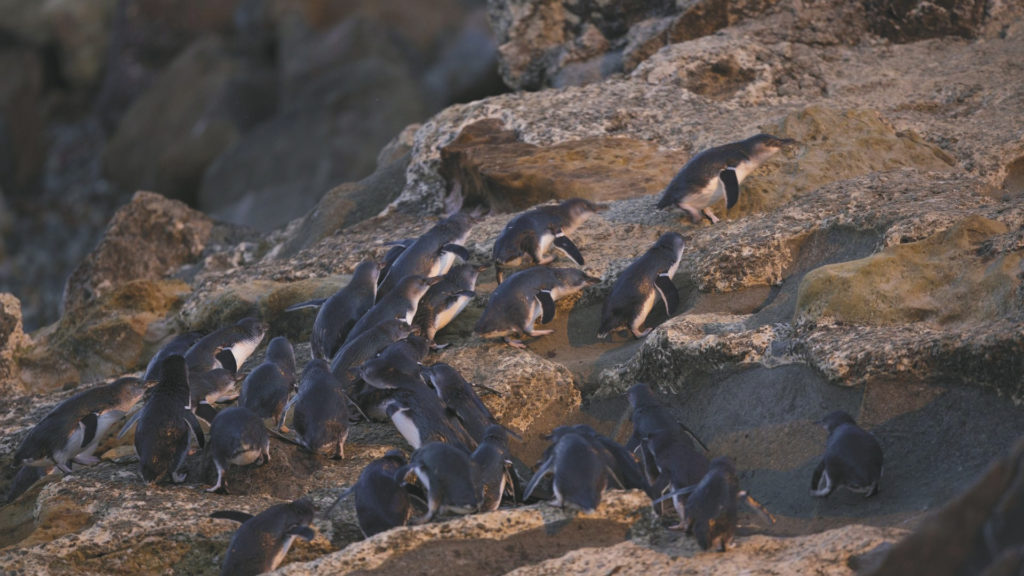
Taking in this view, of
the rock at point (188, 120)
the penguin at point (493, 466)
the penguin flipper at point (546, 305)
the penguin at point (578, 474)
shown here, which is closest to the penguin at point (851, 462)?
the penguin at point (578, 474)

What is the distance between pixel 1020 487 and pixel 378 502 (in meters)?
2.74

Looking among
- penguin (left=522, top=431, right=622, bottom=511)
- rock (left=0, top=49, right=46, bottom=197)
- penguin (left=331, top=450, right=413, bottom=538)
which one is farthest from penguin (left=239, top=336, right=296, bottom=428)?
rock (left=0, top=49, right=46, bottom=197)

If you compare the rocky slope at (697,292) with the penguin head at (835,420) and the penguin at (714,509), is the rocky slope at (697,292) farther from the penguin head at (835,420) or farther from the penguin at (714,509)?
the penguin head at (835,420)

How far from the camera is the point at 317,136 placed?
792 inches

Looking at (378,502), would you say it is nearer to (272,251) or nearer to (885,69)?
(272,251)

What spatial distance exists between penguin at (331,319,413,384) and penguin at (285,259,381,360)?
0.44 m

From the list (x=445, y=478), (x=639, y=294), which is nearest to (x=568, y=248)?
(x=639, y=294)

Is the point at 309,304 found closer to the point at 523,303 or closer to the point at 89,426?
the point at 523,303

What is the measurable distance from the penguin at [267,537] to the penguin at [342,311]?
1997 mm

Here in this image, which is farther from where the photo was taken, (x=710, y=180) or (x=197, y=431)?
(x=710, y=180)

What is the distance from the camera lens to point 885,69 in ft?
32.7

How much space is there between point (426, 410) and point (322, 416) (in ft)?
1.57

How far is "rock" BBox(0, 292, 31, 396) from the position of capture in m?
8.39

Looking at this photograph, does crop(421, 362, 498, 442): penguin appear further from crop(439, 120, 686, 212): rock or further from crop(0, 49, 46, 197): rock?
crop(0, 49, 46, 197): rock
